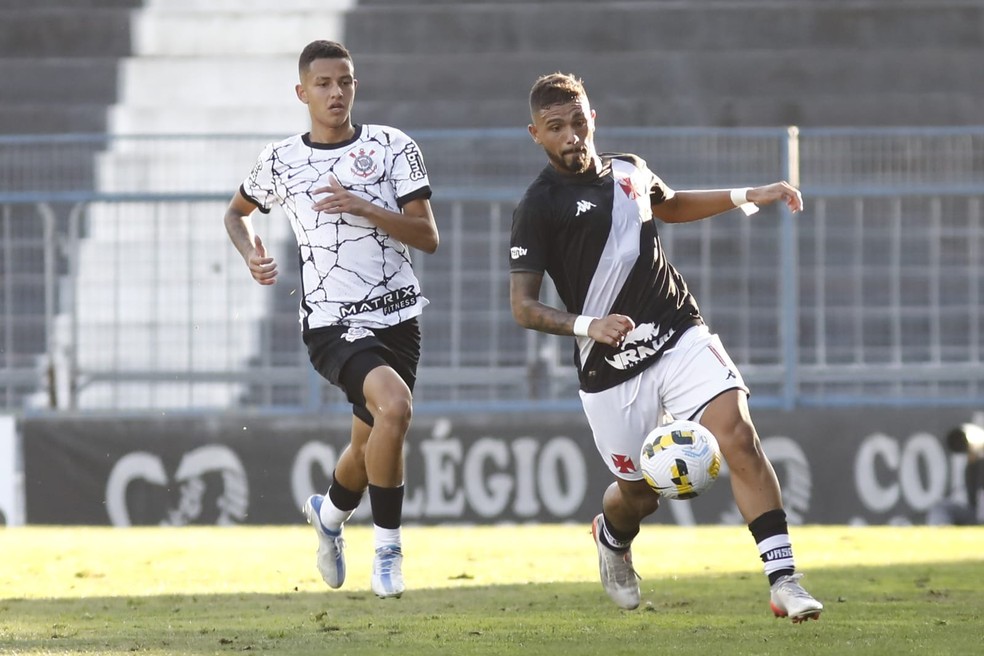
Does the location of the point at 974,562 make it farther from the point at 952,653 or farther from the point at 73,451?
the point at 73,451

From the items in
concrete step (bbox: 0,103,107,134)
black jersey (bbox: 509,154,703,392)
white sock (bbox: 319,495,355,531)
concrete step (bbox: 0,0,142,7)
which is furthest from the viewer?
concrete step (bbox: 0,0,142,7)

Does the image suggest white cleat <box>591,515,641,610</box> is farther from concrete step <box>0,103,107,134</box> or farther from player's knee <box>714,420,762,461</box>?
concrete step <box>0,103,107,134</box>

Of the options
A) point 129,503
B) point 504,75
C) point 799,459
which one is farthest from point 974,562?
point 504,75

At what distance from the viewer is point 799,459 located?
11242mm

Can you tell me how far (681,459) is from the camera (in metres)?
5.66

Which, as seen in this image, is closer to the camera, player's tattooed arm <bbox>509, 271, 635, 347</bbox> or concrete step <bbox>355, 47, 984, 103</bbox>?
player's tattooed arm <bbox>509, 271, 635, 347</bbox>

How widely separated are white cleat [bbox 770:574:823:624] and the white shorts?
693mm

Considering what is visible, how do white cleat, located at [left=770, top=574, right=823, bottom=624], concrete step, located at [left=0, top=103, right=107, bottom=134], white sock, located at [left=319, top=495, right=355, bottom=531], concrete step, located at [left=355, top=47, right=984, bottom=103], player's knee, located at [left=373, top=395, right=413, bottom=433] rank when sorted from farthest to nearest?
concrete step, located at [left=355, top=47, right=984, bottom=103]
concrete step, located at [left=0, top=103, right=107, bottom=134]
white sock, located at [left=319, top=495, right=355, bottom=531]
player's knee, located at [left=373, top=395, right=413, bottom=433]
white cleat, located at [left=770, top=574, right=823, bottom=624]

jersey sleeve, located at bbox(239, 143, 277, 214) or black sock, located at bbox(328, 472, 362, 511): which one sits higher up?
jersey sleeve, located at bbox(239, 143, 277, 214)

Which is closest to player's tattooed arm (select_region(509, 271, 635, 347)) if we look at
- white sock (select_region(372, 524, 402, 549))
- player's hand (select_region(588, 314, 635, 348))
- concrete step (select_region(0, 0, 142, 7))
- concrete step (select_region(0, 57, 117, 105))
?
player's hand (select_region(588, 314, 635, 348))

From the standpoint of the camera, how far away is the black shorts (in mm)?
6363

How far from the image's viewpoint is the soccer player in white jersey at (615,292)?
19.0 feet

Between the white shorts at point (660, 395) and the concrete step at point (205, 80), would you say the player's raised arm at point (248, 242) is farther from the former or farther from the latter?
the concrete step at point (205, 80)

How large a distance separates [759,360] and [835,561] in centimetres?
331
